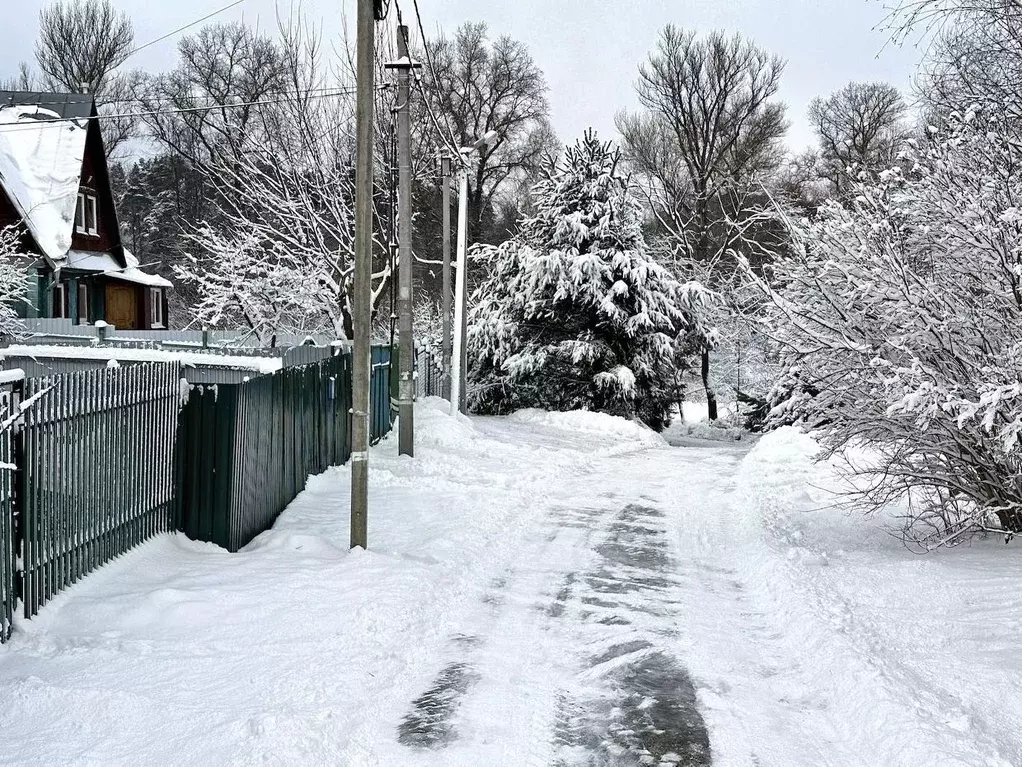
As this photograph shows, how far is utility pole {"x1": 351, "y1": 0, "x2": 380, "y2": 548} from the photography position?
7820 mm

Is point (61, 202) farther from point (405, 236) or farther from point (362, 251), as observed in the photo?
point (362, 251)

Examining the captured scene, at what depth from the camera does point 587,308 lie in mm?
24922

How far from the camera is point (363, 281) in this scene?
7.98 m

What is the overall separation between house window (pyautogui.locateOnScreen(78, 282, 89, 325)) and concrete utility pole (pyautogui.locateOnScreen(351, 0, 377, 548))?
1169 inches

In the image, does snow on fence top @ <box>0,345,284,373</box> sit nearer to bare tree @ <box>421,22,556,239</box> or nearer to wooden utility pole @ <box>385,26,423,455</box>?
wooden utility pole @ <box>385,26,423,455</box>

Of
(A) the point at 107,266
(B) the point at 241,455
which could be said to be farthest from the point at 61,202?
(B) the point at 241,455

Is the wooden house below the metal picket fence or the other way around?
the other way around

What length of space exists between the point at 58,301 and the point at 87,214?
360 cm

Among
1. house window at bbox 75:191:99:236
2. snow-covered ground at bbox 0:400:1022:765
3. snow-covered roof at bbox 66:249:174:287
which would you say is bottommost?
snow-covered ground at bbox 0:400:1022:765

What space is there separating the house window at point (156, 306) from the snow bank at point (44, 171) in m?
8.52

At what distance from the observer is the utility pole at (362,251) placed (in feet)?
25.7

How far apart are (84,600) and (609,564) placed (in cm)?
442

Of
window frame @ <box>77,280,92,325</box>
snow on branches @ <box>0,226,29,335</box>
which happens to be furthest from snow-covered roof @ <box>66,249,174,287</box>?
snow on branches @ <box>0,226,29,335</box>

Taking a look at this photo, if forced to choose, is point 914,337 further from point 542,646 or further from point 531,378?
point 531,378
